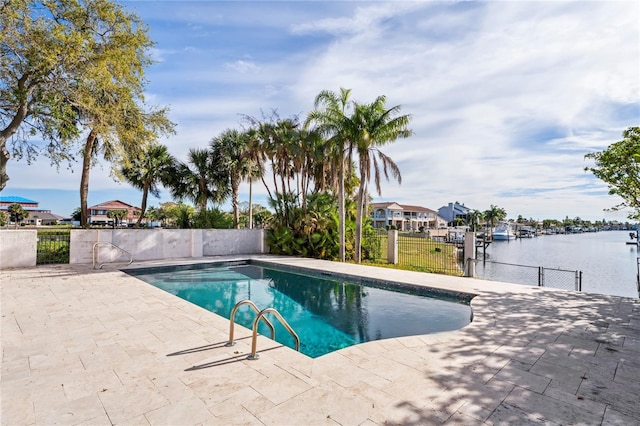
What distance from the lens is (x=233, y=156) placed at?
19.7 metres

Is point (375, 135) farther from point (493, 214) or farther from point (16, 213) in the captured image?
point (493, 214)

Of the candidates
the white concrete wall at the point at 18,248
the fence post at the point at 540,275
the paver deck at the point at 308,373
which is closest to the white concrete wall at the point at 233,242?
the white concrete wall at the point at 18,248

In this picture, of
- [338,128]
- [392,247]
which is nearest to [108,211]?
[338,128]

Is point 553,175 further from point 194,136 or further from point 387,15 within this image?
point 194,136

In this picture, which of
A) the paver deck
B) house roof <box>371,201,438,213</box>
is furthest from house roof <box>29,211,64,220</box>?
the paver deck

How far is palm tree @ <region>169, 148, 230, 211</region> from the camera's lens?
2041 cm

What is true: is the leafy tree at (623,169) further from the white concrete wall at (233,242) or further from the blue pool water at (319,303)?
the white concrete wall at (233,242)

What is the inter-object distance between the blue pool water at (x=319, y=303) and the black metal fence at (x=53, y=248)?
3.00 metres

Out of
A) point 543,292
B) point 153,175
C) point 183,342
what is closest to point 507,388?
point 183,342

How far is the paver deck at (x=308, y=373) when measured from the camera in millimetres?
2867

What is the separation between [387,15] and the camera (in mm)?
9570

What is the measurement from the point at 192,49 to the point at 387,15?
671 centimetres

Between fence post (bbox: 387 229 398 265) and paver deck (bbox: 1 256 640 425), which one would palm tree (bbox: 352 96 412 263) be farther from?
paver deck (bbox: 1 256 640 425)

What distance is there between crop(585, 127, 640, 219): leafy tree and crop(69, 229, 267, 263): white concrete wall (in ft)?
46.4
